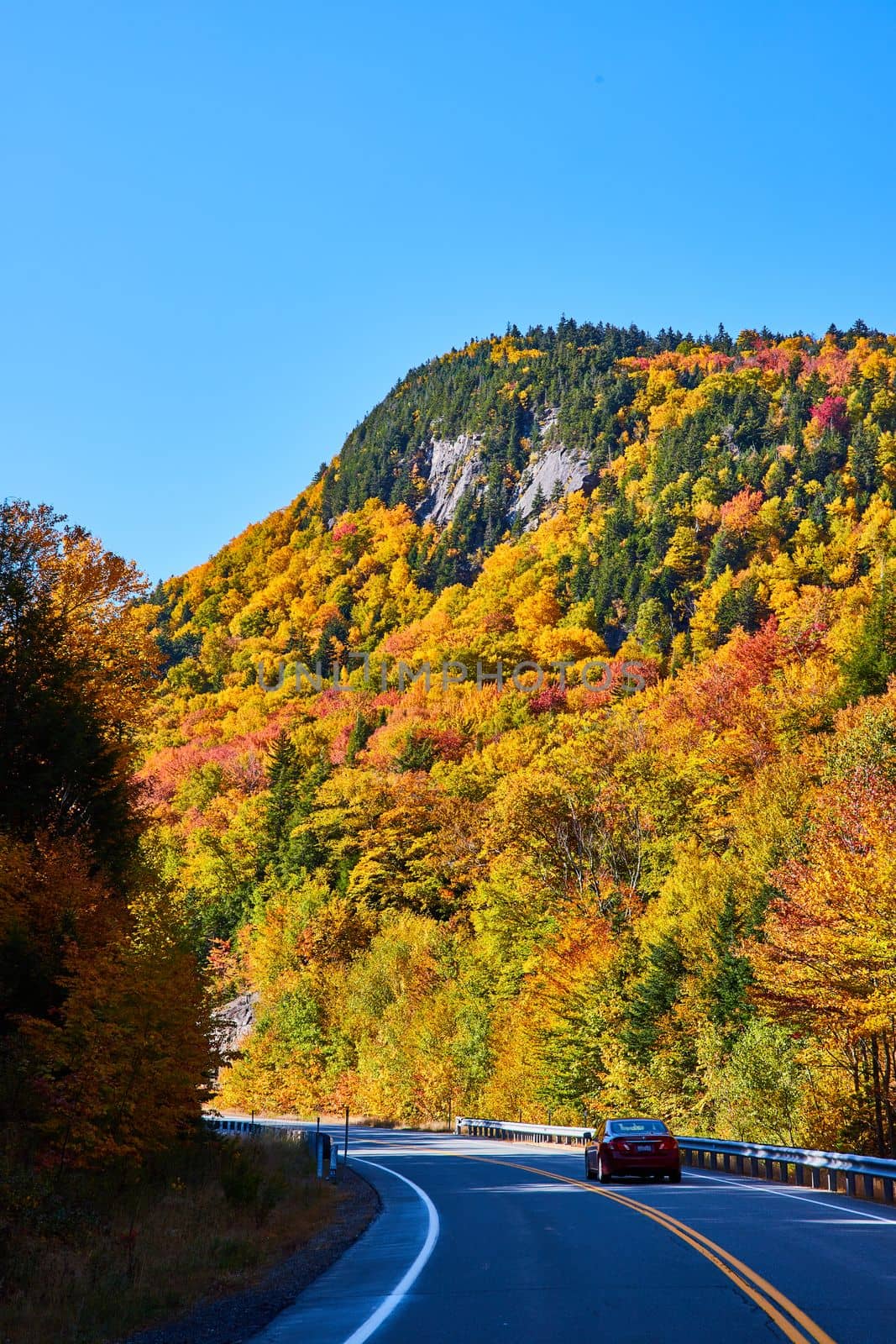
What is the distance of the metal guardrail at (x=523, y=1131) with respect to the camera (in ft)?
147

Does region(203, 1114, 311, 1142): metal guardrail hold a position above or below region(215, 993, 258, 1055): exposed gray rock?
below

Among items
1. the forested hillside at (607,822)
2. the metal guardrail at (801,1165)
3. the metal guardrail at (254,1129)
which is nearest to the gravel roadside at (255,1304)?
the metal guardrail at (801,1165)

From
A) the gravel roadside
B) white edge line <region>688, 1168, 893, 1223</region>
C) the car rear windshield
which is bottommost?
the gravel roadside

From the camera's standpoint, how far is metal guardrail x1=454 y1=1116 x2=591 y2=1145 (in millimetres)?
44656

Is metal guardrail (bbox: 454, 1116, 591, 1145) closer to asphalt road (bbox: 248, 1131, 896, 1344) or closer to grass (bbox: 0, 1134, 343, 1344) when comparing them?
asphalt road (bbox: 248, 1131, 896, 1344)

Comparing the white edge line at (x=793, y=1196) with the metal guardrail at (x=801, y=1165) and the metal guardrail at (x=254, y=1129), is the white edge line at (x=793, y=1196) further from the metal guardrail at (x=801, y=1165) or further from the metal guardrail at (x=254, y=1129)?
the metal guardrail at (x=254, y=1129)

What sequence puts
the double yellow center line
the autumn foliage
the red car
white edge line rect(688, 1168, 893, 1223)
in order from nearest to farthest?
the double yellow center line → white edge line rect(688, 1168, 893, 1223) → the autumn foliage → the red car

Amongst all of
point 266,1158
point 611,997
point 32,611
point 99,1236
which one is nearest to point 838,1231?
point 99,1236

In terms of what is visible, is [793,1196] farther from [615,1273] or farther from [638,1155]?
[615,1273]

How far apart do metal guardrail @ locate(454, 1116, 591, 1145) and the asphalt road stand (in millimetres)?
21294

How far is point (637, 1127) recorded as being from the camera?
86.5 ft

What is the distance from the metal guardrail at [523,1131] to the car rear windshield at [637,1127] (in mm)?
16653

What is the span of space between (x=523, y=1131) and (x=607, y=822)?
24706mm

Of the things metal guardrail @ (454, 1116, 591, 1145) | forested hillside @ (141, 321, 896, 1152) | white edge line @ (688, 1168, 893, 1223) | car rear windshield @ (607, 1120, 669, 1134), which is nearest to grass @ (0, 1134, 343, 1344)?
A: car rear windshield @ (607, 1120, 669, 1134)
